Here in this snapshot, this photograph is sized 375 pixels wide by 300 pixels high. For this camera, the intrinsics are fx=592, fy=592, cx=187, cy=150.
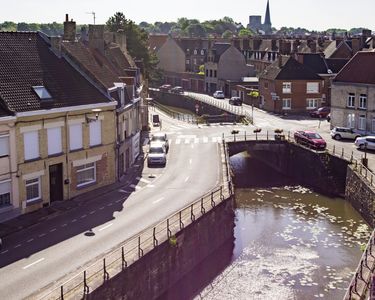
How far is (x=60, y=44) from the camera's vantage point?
124 ft

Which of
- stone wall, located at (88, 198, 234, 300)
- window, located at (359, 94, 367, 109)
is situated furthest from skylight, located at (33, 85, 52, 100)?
window, located at (359, 94, 367, 109)

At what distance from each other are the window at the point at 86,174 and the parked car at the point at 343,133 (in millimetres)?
27980

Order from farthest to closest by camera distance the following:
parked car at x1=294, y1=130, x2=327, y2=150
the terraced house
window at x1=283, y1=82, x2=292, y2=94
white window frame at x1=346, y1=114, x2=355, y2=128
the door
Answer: window at x1=283, y1=82, x2=292, y2=94, white window frame at x1=346, y1=114, x2=355, y2=128, parked car at x1=294, y1=130, x2=327, y2=150, the door, the terraced house

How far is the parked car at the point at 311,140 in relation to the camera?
51281mm

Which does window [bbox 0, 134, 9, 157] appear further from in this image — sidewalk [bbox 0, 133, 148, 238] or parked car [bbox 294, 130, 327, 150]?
parked car [bbox 294, 130, 327, 150]

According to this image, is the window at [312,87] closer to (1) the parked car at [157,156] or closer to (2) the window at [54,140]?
(1) the parked car at [157,156]

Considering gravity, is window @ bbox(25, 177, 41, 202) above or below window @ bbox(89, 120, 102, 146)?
below

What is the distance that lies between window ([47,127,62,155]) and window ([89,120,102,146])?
115 inches

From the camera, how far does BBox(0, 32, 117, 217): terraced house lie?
30844 millimetres

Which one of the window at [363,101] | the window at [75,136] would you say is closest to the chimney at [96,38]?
the window at [75,136]

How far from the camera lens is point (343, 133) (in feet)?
184

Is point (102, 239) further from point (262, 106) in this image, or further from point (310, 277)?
point (262, 106)

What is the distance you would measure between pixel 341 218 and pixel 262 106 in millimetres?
38619

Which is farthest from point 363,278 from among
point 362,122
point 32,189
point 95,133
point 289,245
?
point 362,122
